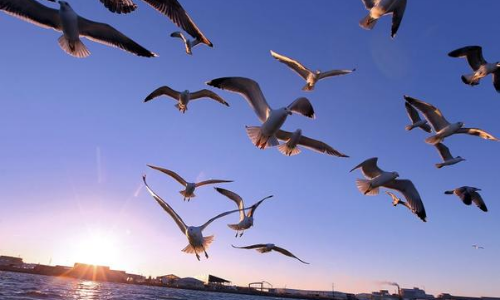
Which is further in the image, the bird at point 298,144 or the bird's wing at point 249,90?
the bird at point 298,144

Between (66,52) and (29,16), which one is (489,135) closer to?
(66,52)

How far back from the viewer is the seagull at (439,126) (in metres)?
14.6

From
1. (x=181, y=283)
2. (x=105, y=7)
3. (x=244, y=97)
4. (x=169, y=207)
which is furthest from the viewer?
(x=181, y=283)

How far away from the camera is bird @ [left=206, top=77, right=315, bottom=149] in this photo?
12227mm

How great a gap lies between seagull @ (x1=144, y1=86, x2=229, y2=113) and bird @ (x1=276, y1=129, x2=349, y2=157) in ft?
9.98

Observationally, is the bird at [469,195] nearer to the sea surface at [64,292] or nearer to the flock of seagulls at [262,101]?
the flock of seagulls at [262,101]

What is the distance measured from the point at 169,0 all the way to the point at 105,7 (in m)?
1.53

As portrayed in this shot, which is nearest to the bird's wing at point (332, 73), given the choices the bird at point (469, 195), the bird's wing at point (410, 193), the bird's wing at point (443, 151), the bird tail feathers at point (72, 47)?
the bird's wing at point (410, 193)

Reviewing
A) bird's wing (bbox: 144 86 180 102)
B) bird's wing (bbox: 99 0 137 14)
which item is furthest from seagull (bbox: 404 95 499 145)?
bird's wing (bbox: 99 0 137 14)

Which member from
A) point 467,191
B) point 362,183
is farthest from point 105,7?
point 467,191

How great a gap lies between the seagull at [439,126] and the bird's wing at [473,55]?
230cm

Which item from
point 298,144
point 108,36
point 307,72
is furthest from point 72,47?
point 298,144

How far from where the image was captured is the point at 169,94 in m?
16.4

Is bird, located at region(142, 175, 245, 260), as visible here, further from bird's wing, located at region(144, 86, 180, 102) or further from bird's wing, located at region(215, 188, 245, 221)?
bird's wing, located at region(144, 86, 180, 102)
